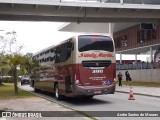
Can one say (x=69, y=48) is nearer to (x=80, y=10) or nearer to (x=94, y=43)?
(x=94, y=43)

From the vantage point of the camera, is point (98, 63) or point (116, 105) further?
point (98, 63)

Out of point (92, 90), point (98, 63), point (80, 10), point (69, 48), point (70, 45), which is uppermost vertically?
point (80, 10)

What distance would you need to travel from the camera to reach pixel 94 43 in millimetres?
18688

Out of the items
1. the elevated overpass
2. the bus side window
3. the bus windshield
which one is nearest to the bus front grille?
the bus windshield

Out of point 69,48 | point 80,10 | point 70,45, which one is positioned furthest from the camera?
point 80,10

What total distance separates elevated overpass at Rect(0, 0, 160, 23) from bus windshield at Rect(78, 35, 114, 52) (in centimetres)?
1462

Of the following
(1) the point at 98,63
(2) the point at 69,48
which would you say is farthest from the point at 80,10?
(1) the point at 98,63

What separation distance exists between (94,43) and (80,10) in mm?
17064

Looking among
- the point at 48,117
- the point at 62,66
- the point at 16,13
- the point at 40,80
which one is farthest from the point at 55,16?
the point at 48,117

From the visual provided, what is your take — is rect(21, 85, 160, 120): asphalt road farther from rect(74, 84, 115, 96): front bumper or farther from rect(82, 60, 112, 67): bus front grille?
rect(82, 60, 112, 67): bus front grille

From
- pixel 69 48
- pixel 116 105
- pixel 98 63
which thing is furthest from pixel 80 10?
pixel 116 105

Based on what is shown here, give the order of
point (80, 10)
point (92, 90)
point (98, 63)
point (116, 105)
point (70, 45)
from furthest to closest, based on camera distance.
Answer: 1. point (80, 10)
2. point (70, 45)
3. point (98, 63)
4. point (92, 90)
5. point (116, 105)

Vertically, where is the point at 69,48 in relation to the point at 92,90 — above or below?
above

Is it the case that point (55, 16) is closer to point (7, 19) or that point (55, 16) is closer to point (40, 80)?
point (7, 19)
